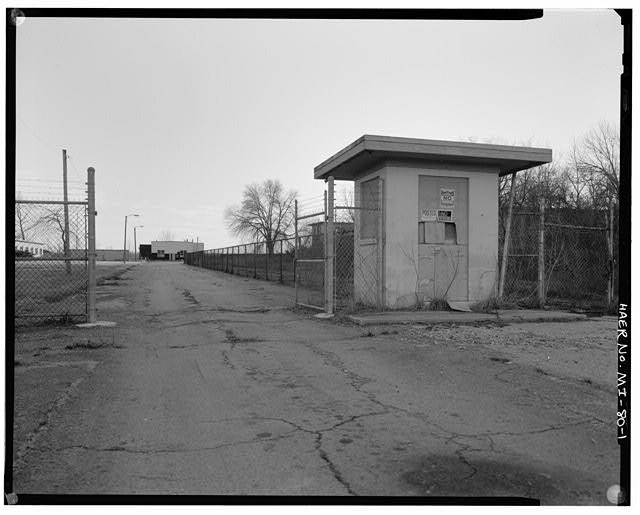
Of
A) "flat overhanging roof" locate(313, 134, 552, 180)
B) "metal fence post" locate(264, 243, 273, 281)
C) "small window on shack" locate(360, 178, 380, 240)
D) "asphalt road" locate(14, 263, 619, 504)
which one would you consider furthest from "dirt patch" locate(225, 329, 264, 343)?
"metal fence post" locate(264, 243, 273, 281)

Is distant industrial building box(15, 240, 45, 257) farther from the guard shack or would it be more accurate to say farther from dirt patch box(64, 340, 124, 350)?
the guard shack

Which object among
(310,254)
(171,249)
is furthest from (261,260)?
(171,249)

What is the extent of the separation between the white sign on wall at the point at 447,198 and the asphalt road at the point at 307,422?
441cm

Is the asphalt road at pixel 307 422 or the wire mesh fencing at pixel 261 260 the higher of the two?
the wire mesh fencing at pixel 261 260

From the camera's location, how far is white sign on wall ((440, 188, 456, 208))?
1140 cm

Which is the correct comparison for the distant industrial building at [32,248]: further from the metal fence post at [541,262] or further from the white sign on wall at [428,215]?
the metal fence post at [541,262]

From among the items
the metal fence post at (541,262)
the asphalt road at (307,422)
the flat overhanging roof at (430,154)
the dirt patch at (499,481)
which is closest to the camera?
the dirt patch at (499,481)

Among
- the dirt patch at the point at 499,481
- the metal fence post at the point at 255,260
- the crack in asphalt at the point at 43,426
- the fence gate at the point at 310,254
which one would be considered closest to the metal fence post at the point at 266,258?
the metal fence post at the point at 255,260

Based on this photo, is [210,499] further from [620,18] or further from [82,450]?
[620,18]

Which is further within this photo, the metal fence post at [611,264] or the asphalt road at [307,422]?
the metal fence post at [611,264]

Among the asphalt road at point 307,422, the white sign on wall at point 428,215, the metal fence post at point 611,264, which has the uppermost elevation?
the white sign on wall at point 428,215

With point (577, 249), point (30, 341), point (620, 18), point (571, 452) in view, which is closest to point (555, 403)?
point (571, 452)

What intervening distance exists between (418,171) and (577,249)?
4.72 metres

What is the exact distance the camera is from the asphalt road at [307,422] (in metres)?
3.27
